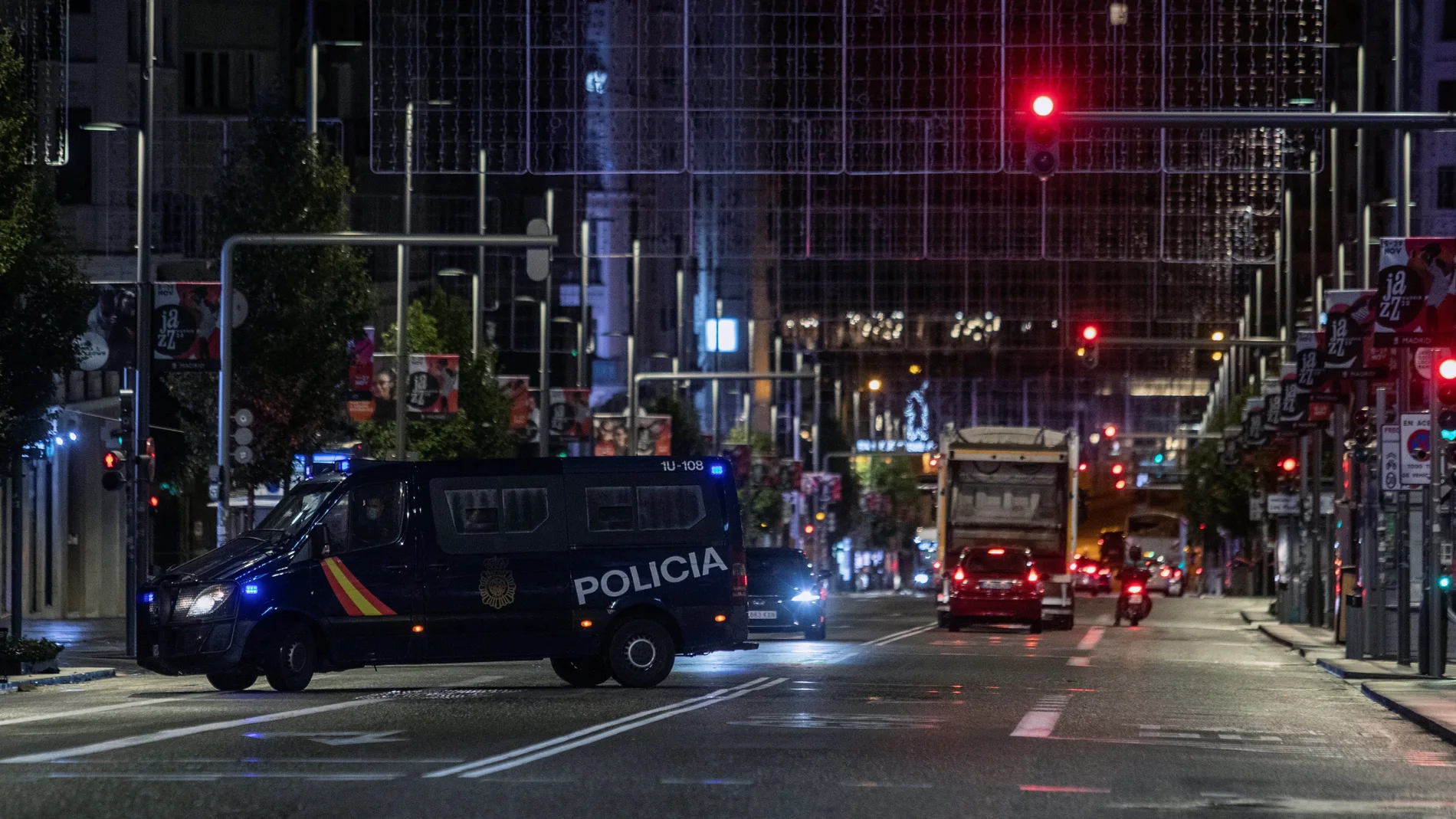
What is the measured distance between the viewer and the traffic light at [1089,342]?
1650 inches

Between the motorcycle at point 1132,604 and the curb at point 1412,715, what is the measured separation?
92.2 feet

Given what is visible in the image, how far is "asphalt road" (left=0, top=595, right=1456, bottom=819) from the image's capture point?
44.7ft

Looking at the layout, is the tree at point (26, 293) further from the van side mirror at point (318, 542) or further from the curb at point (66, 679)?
the van side mirror at point (318, 542)

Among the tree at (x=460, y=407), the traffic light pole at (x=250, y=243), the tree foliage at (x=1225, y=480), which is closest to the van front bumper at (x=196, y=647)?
the traffic light pole at (x=250, y=243)

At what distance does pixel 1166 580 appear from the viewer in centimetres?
10794

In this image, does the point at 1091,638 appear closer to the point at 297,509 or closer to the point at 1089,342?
the point at 1089,342

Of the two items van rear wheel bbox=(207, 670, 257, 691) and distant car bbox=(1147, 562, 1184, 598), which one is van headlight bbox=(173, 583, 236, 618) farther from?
distant car bbox=(1147, 562, 1184, 598)

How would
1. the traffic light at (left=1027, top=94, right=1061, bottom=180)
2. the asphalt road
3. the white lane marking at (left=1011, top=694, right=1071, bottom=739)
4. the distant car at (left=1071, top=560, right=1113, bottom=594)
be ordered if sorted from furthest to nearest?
the distant car at (left=1071, top=560, right=1113, bottom=594) → the traffic light at (left=1027, top=94, right=1061, bottom=180) → the white lane marking at (left=1011, top=694, right=1071, bottom=739) → the asphalt road

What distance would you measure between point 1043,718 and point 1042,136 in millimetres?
5362

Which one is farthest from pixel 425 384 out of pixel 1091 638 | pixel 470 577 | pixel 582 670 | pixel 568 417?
pixel 470 577

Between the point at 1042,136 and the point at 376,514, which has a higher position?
the point at 1042,136

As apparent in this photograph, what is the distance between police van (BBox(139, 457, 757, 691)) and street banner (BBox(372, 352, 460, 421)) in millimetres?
21191

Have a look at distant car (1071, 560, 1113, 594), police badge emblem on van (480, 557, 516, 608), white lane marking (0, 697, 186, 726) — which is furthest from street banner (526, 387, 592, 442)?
distant car (1071, 560, 1113, 594)

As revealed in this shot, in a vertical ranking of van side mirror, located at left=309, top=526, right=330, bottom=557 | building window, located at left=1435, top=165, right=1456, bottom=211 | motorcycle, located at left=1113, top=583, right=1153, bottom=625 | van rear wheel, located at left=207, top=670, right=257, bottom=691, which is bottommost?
motorcycle, located at left=1113, top=583, right=1153, bottom=625
